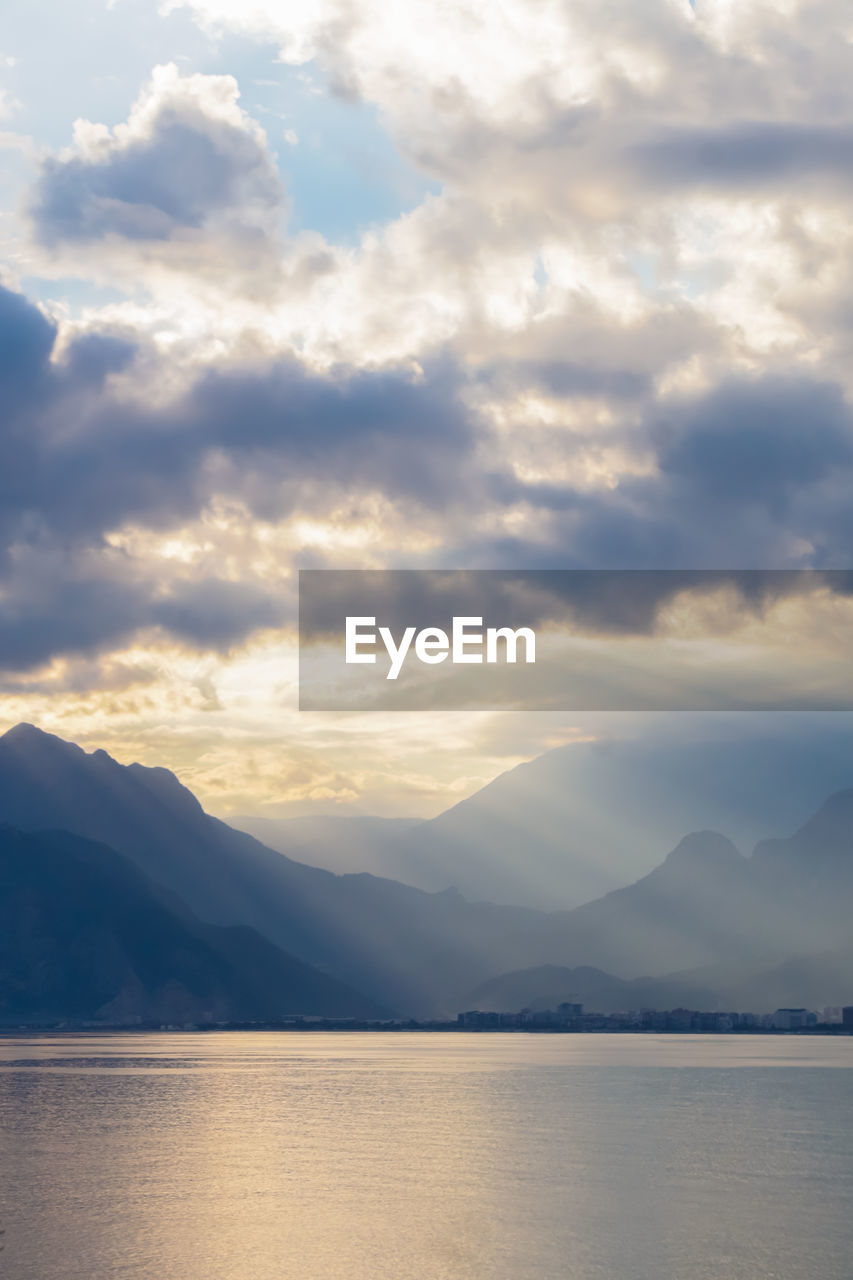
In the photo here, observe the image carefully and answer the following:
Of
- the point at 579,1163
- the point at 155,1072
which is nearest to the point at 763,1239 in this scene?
the point at 579,1163

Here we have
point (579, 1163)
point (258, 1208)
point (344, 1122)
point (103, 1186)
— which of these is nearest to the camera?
point (258, 1208)

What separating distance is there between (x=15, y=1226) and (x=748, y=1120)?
73.3 m

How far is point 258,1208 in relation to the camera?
7319 cm

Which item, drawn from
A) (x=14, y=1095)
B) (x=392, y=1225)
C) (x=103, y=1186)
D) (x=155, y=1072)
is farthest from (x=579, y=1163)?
(x=155, y=1072)

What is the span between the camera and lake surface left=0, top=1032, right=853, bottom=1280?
196 ft

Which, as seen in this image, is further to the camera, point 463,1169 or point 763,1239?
point 463,1169

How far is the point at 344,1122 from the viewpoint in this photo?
113688 millimetres

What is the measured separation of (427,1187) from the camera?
7812 cm

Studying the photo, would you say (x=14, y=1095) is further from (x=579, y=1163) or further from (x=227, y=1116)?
(x=579, y=1163)

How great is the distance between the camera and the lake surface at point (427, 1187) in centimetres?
5984

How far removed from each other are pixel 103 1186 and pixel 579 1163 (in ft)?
105

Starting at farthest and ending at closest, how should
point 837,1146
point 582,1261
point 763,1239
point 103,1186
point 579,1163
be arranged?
1. point 837,1146
2. point 579,1163
3. point 103,1186
4. point 763,1239
5. point 582,1261

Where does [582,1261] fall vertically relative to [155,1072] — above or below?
above

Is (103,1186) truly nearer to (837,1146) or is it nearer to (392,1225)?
(392,1225)
